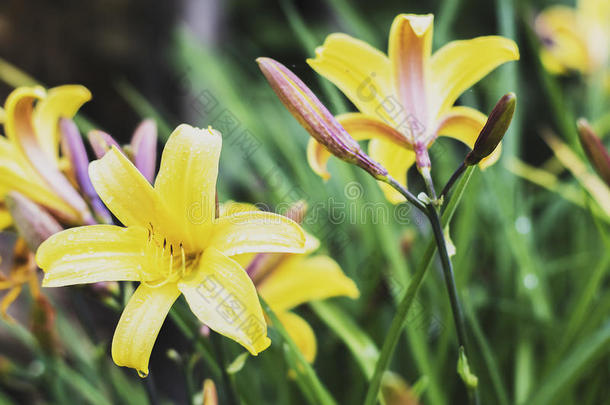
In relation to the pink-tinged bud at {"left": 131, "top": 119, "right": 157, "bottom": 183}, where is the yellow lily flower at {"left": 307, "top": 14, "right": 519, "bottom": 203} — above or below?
below

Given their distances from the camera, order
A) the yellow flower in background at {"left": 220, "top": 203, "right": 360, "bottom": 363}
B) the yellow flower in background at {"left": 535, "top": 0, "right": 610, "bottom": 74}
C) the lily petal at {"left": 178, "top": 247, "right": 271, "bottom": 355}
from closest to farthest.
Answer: the lily petal at {"left": 178, "top": 247, "right": 271, "bottom": 355} < the yellow flower in background at {"left": 220, "top": 203, "right": 360, "bottom": 363} < the yellow flower in background at {"left": 535, "top": 0, "right": 610, "bottom": 74}

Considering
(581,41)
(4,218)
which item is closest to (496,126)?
(4,218)

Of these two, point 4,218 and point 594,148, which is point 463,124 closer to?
point 594,148

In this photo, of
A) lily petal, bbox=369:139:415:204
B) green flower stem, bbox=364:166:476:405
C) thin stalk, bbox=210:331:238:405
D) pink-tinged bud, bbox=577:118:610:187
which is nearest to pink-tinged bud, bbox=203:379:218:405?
thin stalk, bbox=210:331:238:405

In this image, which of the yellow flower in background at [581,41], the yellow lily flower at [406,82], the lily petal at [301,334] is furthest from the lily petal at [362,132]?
the yellow flower in background at [581,41]

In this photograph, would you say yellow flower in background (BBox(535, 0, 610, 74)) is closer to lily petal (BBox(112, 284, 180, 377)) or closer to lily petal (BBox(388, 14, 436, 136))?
lily petal (BBox(388, 14, 436, 136))

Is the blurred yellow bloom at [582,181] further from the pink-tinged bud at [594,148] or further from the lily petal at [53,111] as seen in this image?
the lily petal at [53,111]

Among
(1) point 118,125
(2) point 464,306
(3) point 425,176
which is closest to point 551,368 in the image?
(2) point 464,306
